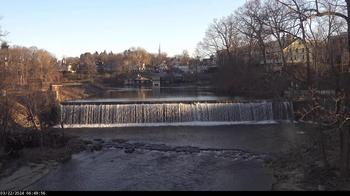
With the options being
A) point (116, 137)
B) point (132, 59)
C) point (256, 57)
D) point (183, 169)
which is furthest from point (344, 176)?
point (132, 59)

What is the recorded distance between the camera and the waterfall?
1147 inches

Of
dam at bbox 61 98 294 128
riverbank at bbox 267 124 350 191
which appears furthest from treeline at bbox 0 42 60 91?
riverbank at bbox 267 124 350 191

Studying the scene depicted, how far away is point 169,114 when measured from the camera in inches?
1157

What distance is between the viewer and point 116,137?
24.1m

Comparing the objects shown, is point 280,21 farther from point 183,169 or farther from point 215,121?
point 215,121

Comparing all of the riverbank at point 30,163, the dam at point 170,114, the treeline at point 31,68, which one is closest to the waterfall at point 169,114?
the dam at point 170,114

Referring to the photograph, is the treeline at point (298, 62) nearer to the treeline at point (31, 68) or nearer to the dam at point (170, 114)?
the dam at point (170, 114)

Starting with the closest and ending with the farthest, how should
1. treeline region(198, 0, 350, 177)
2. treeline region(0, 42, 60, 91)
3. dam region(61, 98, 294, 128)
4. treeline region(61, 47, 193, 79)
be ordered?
treeline region(198, 0, 350, 177) → dam region(61, 98, 294, 128) → treeline region(0, 42, 60, 91) → treeline region(61, 47, 193, 79)

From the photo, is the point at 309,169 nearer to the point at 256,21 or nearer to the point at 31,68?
the point at 256,21

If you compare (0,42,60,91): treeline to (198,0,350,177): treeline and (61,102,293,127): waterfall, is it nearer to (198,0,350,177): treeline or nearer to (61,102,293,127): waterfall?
(61,102,293,127): waterfall

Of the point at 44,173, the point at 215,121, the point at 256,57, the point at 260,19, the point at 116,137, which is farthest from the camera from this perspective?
the point at 256,57

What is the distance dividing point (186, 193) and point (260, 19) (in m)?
5.66

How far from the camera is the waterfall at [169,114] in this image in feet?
95.6

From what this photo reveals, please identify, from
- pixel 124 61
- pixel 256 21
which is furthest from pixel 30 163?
pixel 124 61
